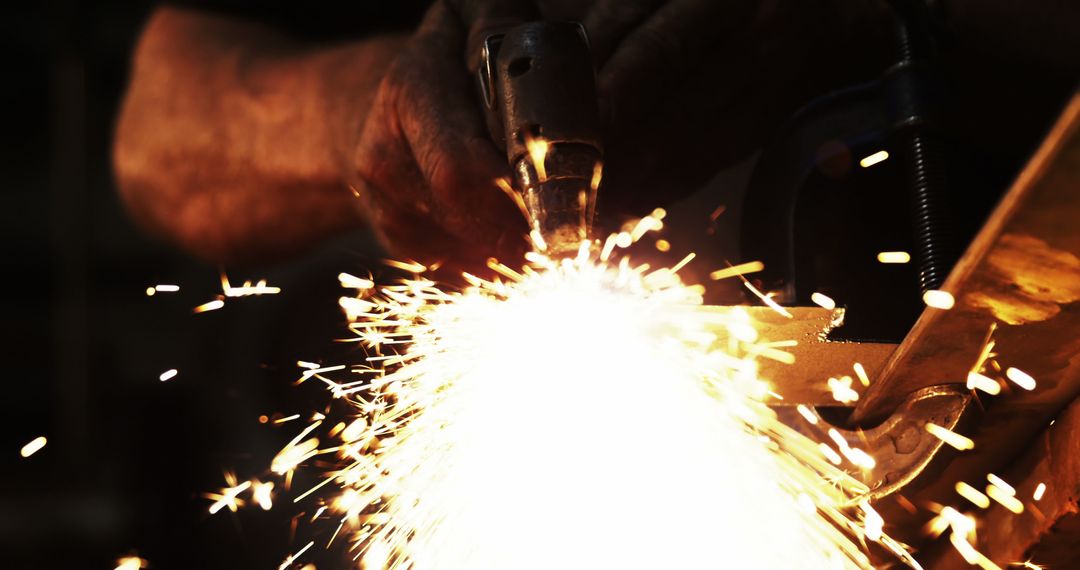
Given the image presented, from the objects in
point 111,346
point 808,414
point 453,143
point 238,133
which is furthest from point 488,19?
point 111,346

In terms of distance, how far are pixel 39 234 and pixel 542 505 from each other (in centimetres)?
325

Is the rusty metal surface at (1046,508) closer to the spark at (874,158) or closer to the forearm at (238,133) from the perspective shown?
the spark at (874,158)

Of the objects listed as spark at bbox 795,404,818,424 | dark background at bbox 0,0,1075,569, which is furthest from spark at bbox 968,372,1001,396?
dark background at bbox 0,0,1075,569

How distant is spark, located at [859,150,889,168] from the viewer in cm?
123

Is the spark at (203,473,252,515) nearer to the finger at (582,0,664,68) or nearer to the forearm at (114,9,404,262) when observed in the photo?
the forearm at (114,9,404,262)

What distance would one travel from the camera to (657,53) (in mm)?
1313

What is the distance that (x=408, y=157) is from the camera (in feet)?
4.67

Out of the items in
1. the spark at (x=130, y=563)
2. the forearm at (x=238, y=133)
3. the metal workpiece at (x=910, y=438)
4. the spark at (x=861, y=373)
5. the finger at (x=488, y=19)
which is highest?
the forearm at (x=238, y=133)

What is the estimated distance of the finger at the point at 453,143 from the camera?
4.08 ft

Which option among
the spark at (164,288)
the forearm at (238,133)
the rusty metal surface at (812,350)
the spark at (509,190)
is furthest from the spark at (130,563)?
the rusty metal surface at (812,350)

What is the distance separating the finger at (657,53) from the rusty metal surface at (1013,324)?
594 mm

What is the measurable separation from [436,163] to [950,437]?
79 cm

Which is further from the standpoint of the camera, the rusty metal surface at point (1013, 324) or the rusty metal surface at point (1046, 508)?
the rusty metal surface at point (1046, 508)

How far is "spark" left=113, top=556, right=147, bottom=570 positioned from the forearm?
0.91 m
